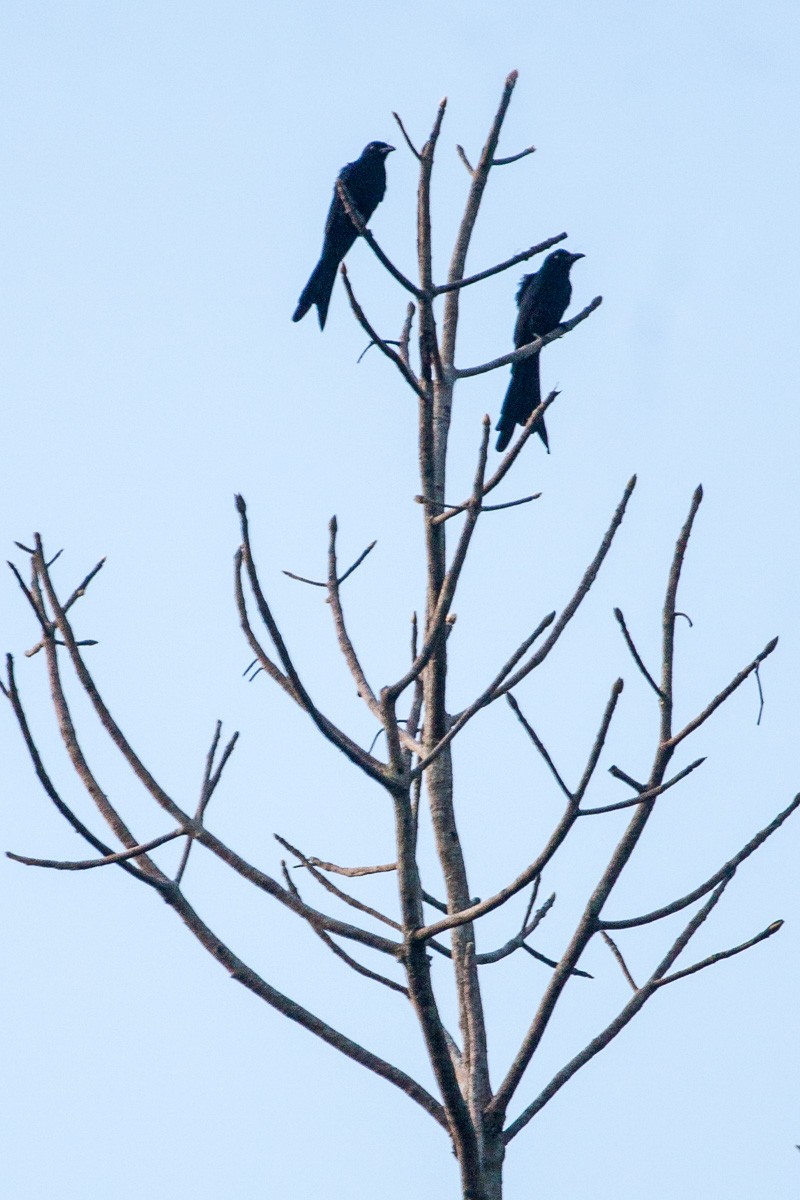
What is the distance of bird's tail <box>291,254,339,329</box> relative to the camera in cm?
583

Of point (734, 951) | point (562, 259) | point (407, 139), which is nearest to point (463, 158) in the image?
point (407, 139)

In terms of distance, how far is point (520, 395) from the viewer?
611cm

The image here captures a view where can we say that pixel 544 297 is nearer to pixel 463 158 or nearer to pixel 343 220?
pixel 343 220

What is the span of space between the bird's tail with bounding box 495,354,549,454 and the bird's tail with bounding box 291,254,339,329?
0.80m

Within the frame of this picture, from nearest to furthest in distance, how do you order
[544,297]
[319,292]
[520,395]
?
[319,292]
[520,395]
[544,297]

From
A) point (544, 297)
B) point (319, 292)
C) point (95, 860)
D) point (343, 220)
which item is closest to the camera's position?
point (95, 860)

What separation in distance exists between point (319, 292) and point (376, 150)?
6.84ft

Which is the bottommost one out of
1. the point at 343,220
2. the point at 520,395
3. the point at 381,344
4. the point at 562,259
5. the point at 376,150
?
the point at 381,344

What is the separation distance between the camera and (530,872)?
2.30 metres

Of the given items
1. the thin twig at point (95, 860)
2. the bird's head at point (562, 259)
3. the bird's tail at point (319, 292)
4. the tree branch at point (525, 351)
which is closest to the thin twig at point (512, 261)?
the tree branch at point (525, 351)

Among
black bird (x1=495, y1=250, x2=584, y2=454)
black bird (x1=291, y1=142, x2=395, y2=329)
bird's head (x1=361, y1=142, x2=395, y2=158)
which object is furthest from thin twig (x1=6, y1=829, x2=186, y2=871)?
bird's head (x1=361, y1=142, x2=395, y2=158)

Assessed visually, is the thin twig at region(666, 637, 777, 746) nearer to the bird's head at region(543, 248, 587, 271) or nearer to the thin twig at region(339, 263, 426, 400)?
the thin twig at region(339, 263, 426, 400)

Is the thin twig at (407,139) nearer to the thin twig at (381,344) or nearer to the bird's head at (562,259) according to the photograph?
the thin twig at (381,344)

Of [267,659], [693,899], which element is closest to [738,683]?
[693,899]
